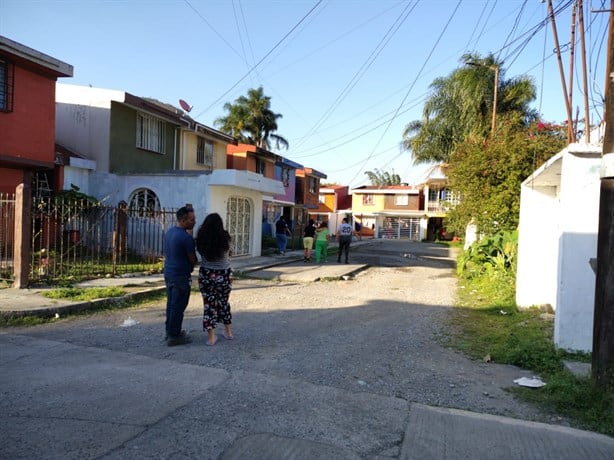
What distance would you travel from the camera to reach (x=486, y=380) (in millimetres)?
5203

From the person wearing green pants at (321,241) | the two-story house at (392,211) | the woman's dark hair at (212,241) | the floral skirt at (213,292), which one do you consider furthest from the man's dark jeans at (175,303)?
the two-story house at (392,211)

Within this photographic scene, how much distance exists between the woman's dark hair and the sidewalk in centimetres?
339

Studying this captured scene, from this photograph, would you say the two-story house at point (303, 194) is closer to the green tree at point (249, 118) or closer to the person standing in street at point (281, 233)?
the green tree at point (249, 118)

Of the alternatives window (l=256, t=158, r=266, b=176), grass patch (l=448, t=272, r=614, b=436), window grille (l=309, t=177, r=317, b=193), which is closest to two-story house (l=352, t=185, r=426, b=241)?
window grille (l=309, t=177, r=317, b=193)

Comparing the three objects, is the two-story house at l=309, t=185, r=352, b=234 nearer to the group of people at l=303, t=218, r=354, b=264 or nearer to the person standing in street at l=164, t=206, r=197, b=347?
the group of people at l=303, t=218, r=354, b=264

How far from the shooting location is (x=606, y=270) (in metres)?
4.49

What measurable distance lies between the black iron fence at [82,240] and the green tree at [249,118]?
24552 mm

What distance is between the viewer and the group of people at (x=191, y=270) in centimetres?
606

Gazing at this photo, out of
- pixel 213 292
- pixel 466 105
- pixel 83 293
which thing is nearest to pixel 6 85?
pixel 83 293

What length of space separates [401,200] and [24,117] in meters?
41.1

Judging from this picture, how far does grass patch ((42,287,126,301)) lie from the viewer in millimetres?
8695

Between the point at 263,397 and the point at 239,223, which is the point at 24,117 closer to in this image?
the point at 239,223

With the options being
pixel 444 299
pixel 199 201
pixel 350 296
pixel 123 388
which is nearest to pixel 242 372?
pixel 123 388

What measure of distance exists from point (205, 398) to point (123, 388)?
83 centimetres
